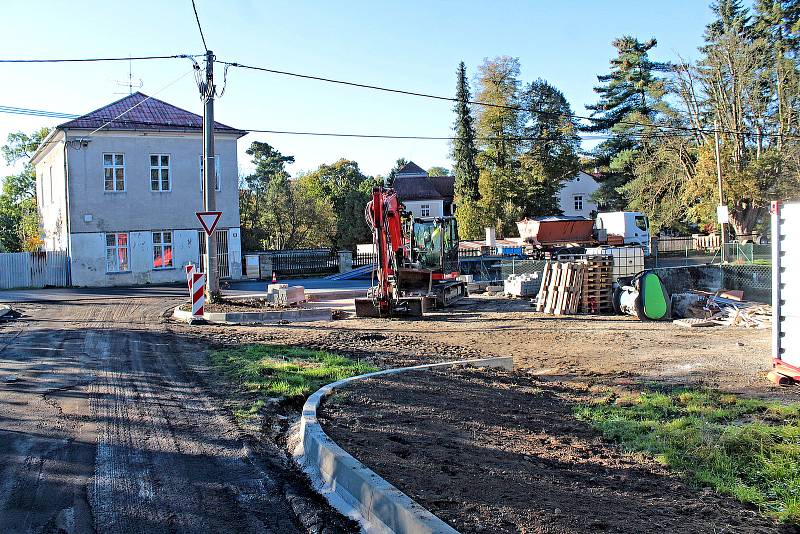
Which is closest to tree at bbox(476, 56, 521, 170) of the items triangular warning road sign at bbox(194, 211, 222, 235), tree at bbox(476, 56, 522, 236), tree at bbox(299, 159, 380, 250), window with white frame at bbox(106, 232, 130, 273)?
tree at bbox(476, 56, 522, 236)

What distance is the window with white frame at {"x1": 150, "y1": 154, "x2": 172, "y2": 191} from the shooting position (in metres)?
35.6

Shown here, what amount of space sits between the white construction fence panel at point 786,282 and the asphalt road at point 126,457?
26.8ft

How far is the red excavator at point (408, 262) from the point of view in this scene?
790 inches

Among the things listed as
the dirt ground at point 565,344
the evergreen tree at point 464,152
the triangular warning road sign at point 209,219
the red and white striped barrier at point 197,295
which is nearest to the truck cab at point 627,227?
the evergreen tree at point 464,152

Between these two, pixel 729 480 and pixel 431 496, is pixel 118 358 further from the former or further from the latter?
pixel 729 480

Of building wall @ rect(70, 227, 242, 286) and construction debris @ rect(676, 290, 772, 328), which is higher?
building wall @ rect(70, 227, 242, 286)

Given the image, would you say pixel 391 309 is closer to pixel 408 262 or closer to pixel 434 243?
pixel 408 262

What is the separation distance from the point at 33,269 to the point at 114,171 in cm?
606

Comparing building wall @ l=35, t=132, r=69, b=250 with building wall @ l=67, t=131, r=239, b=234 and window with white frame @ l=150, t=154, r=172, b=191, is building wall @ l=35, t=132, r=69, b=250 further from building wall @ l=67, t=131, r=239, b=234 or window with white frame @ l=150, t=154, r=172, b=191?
window with white frame @ l=150, t=154, r=172, b=191

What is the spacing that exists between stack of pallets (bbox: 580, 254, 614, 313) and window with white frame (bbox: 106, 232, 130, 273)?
2359cm

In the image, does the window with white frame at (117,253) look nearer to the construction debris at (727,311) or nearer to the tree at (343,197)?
the tree at (343,197)

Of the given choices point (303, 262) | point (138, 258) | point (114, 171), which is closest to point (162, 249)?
point (138, 258)

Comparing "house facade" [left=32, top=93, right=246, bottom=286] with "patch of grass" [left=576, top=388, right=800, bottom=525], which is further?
"house facade" [left=32, top=93, right=246, bottom=286]

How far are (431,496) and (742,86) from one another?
45000 millimetres
